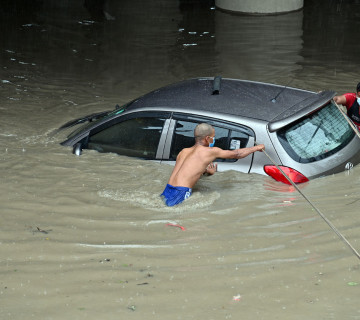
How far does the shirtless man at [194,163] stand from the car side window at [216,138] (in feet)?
0.62

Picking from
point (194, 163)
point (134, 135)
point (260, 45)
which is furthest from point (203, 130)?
point (260, 45)

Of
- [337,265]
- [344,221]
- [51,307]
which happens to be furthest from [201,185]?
[51,307]

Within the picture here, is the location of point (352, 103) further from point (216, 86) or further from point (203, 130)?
point (203, 130)

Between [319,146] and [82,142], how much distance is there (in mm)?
2884

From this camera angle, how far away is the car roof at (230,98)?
23.0 feet

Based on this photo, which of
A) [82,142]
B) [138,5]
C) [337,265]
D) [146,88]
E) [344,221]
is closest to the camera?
[337,265]

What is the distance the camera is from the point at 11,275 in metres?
5.48

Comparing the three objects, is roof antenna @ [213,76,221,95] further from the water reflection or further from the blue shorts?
the water reflection

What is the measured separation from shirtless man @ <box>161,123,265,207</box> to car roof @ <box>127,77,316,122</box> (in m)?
0.45

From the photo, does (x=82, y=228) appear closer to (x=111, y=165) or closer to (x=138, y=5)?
(x=111, y=165)

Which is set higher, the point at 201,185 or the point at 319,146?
the point at 319,146

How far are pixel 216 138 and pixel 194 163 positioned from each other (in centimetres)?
47

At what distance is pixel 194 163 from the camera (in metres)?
6.72

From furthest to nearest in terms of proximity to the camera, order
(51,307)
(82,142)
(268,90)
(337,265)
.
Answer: (82,142), (268,90), (337,265), (51,307)
